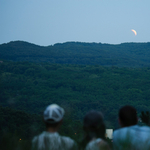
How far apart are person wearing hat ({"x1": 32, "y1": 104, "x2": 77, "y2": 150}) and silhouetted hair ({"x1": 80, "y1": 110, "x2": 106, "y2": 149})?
14cm

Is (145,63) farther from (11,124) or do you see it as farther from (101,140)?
(101,140)

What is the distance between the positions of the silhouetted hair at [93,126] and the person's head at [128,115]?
29cm

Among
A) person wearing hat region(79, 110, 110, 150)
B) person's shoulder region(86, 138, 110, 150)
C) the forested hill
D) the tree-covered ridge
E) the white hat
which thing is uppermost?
the forested hill

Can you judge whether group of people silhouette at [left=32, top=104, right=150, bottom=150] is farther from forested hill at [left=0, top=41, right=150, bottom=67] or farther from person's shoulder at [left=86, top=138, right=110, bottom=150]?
forested hill at [left=0, top=41, right=150, bottom=67]

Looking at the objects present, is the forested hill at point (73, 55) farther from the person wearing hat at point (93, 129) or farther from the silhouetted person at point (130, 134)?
the person wearing hat at point (93, 129)

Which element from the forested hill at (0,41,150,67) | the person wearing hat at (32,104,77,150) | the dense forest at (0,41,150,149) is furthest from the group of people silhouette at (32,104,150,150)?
the forested hill at (0,41,150,67)

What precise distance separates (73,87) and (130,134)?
76.1 m

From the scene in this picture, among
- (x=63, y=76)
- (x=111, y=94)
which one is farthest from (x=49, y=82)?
(x=111, y=94)

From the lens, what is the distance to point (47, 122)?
2.23 meters

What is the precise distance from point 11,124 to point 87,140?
18.4 m

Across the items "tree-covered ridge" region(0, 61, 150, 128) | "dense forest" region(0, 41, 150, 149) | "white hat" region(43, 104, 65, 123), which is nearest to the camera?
"white hat" region(43, 104, 65, 123)

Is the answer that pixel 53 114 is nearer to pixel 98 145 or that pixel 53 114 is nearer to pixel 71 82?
pixel 98 145

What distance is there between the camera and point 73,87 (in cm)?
7825

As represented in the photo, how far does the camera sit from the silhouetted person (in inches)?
81.3
